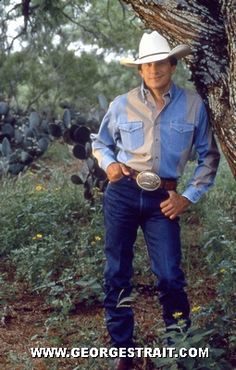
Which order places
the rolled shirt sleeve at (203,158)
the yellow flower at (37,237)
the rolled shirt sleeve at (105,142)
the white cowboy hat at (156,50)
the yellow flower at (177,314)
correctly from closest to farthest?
the yellow flower at (177,314), the white cowboy hat at (156,50), the rolled shirt sleeve at (203,158), the rolled shirt sleeve at (105,142), the yellow flower at (37,237)

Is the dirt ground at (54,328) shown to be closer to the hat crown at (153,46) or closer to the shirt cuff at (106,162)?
the shirt cuff at (106,162)

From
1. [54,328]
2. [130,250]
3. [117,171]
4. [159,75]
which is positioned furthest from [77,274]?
[159,75]

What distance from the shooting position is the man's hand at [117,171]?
4500 millimetres

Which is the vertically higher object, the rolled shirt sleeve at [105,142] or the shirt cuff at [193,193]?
the rolled shirt sleeve at [105,142]

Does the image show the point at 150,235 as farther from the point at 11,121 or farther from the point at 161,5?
the point at 11,121

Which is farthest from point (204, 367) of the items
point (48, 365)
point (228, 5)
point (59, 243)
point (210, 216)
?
point (210, 216)

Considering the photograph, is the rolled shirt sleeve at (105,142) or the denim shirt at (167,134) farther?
the rolled shirt sleeve at (105,142)

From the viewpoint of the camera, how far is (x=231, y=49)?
4.34 m

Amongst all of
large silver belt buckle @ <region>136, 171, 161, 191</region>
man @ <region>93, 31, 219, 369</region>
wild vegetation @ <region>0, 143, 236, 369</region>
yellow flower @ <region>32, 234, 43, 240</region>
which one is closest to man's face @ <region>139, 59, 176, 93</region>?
man @ <region>93, 31, 219, 369</region>

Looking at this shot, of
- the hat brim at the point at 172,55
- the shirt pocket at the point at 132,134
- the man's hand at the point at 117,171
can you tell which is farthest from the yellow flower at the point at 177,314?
the hat brim at the point at 172,55

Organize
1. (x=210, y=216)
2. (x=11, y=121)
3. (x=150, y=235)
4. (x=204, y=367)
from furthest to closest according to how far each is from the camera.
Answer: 1. (x=11, y=121)
2. (x=210, y=216)
3. (x=150, y=235)
4. (x=204, y=367)

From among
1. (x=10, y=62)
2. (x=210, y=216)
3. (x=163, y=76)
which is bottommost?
(x=10, y=62)

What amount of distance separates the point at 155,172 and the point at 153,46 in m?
0.67

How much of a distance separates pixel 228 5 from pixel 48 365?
226cm
